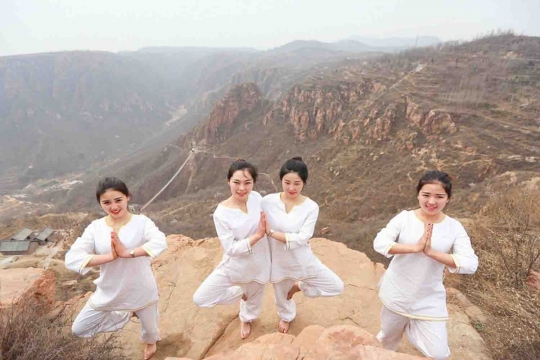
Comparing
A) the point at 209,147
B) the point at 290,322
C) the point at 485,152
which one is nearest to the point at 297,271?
the point at 290,322

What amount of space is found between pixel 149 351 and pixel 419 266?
3.43 meters

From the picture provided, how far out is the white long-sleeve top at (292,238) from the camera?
3.09m

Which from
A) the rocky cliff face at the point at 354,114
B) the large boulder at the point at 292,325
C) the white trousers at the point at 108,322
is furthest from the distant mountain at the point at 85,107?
the white trousers at the point at 108,322

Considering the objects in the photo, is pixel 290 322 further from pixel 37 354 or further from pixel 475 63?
pixel 475 63

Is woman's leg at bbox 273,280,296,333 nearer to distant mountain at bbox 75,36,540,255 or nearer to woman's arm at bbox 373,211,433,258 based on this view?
woman's arm at bbox 373,211,433,258

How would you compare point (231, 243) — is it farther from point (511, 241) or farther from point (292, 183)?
point (511, 241)

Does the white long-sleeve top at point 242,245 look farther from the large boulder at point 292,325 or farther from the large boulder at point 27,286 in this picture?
the large boulder at point 27,286

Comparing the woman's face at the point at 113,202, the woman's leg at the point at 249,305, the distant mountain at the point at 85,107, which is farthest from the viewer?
the distant mountain at the point at 85,107

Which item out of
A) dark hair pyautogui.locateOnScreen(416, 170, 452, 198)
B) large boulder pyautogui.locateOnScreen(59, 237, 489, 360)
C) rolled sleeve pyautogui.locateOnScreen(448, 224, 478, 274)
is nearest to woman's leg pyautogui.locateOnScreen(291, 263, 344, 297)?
large boulder pyautogui.locateOnScreen(59, 237, 489, 360)

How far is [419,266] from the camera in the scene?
2754 millimetres

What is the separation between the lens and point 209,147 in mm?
57906

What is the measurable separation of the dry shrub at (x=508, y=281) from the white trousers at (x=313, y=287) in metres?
1.77

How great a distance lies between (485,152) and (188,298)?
25.2 metres

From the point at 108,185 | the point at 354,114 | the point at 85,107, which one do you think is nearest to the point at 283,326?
the point at 108,185
